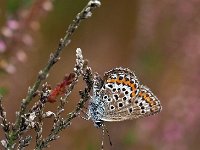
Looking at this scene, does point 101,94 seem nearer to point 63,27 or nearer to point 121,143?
point 121,143

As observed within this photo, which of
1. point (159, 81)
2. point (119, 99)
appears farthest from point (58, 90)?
point (159, 81)

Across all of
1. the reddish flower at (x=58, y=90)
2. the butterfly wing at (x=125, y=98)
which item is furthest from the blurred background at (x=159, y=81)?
the reddish flower at (x=58, y=90)

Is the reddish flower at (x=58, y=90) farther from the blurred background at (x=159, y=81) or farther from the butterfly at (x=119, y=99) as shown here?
the blurred background at (x=159, y=81)

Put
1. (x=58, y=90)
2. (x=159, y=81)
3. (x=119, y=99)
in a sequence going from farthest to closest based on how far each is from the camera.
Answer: (x=159, y=81) → (x=119, y=99) → (x=58, y=90)

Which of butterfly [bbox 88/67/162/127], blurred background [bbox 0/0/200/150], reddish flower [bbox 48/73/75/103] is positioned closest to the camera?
reddish flower [bbox 48/73/75/103]

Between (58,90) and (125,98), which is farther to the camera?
(125,98)

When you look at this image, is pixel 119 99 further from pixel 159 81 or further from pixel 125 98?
pixel 159 81

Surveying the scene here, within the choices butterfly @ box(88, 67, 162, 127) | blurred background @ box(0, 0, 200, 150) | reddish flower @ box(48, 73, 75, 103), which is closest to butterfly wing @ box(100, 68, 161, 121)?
butterfly @ box(88, 67, 162, 127)

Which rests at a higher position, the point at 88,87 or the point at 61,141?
the point at 61,141

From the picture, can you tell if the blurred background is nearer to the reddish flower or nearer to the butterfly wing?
the butterfly wing

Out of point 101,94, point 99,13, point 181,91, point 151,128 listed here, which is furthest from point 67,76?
point 99,13

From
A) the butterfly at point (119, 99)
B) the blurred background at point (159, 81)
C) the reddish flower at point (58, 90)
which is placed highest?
the blurred background at point (159, 81)
